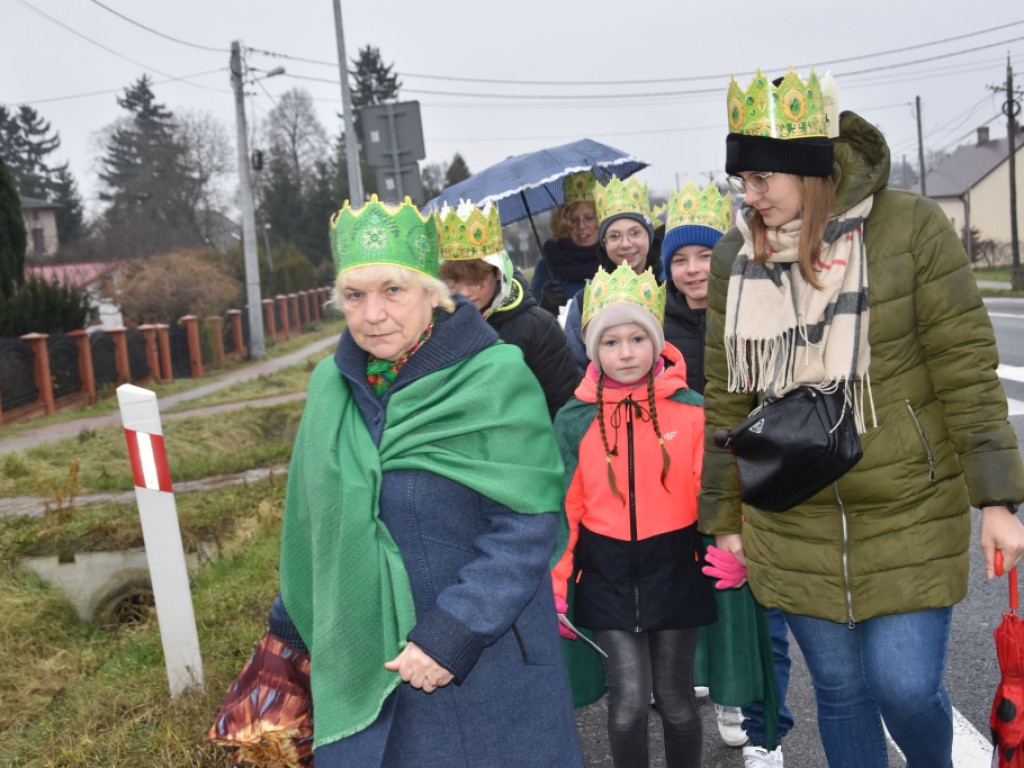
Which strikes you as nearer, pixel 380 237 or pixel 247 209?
pixel 380 237

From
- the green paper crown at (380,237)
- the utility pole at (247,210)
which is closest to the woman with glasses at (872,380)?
the green paper crown at (380,237)

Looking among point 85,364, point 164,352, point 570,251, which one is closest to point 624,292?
point 570,251

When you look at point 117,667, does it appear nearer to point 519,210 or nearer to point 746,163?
point 519,210

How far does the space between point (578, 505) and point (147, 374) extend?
20459 mm

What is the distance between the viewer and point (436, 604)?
6.95 feet

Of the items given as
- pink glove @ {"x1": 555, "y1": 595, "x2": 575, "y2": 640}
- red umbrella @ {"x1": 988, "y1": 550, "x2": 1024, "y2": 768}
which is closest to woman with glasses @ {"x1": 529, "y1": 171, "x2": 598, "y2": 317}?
pink glove @ {"x1": 555, "y1": 595, "x2": 575, "y2": 640}

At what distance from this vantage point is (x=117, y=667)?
16.2 feet

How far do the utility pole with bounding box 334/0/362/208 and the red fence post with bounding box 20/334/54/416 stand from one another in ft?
20.4

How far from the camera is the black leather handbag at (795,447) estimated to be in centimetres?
231

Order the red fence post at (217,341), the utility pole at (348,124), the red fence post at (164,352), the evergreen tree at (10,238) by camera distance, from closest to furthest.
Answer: the utility pole at (348,124), the evergreen tree at (10,238), the red fence post at (164,352), the red fence post at (217,341)

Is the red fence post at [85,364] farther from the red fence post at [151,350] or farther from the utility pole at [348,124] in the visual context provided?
the utility pole at [348,124]

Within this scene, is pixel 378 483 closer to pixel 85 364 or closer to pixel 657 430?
pixel 657 430

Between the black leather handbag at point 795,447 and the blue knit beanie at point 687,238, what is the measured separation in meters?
1.64

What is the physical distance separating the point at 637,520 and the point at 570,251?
2815 millimetres
